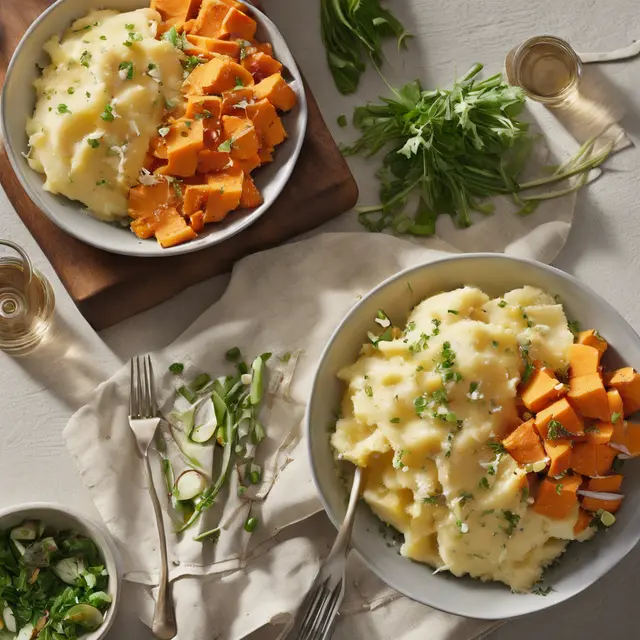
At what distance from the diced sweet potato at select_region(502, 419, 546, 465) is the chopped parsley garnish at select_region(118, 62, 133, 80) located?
2002 mm

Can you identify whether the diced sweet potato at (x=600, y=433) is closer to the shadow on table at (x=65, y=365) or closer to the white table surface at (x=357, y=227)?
the white table surface at (x=357, y=227)

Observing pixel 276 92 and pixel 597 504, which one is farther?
pixel 276 92

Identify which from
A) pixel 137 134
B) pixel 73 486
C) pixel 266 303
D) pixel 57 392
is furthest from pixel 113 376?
pixel 137 134

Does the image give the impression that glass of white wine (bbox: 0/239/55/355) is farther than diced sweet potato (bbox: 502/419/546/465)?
Yes

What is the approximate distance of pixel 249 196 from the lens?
3.35 m

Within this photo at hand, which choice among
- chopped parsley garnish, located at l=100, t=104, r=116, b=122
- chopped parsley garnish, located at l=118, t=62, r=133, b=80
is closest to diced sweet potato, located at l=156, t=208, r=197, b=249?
chopped parsley garnish, located at l=100, t=104, r=116, b=122

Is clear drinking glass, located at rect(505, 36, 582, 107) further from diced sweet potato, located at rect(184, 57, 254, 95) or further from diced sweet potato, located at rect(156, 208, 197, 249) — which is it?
diced sweet potato, located at rect(156, 208, 197, 249)

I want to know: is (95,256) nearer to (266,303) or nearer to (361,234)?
(266,303)

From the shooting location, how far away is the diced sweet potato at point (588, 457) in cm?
283

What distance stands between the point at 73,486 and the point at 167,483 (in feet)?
1.39

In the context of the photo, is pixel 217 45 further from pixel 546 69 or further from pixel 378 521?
pixel 378 521

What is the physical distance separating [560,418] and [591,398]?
148mm

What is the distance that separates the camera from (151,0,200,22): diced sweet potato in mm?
3416

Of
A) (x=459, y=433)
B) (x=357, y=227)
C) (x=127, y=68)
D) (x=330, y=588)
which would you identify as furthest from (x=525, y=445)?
(x=127, y=68)
